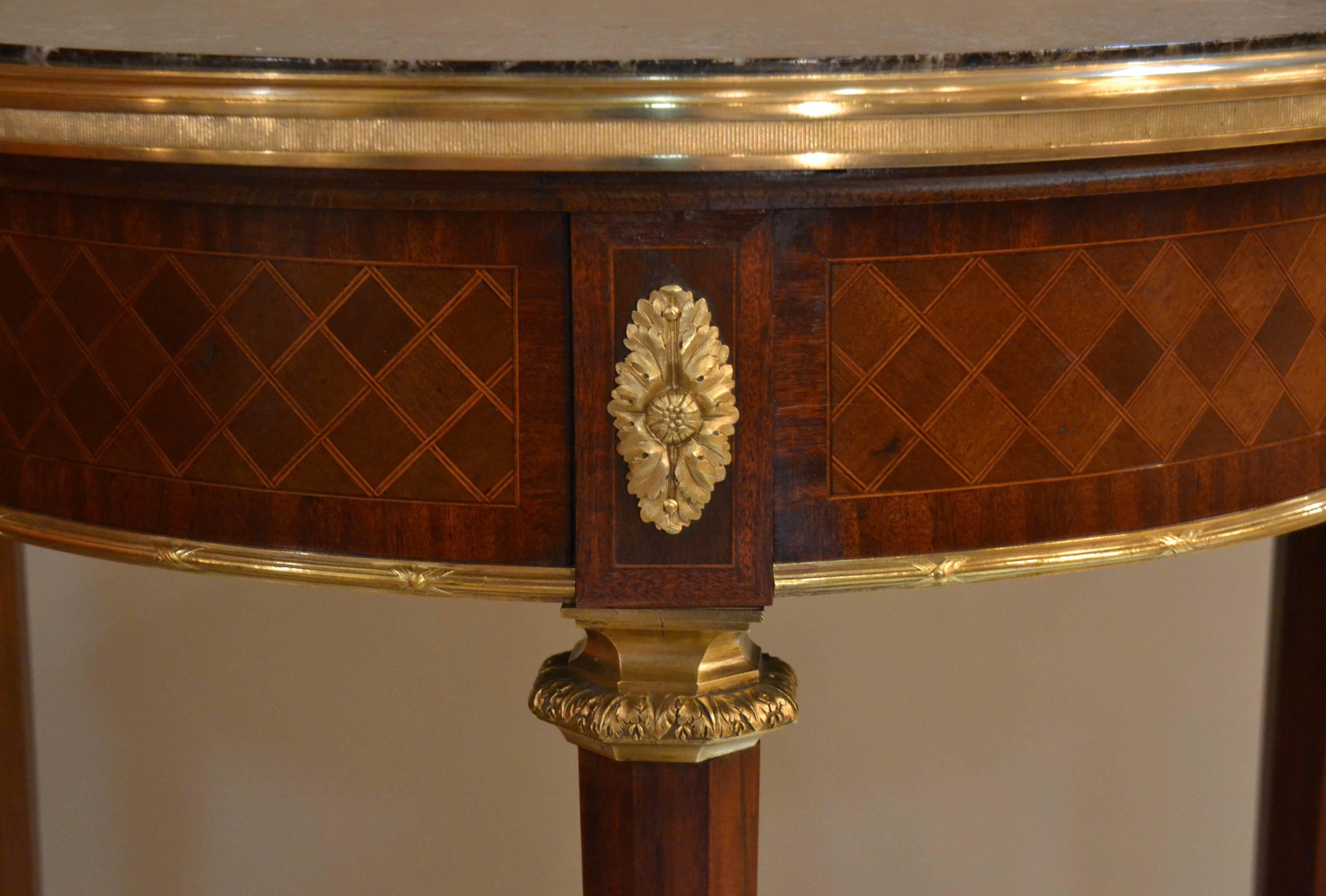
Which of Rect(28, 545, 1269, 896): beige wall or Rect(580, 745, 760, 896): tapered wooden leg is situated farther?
Rect(28, 545, 1269, 896): beige wall

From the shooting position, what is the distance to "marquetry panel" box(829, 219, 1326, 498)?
618 mm

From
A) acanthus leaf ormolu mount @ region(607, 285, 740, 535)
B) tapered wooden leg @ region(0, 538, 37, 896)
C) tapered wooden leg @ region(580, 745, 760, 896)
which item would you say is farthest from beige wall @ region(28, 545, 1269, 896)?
acanthus leaf ormolu mount @ region(607, 285, 740, 535)

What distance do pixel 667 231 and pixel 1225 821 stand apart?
115 centimetres

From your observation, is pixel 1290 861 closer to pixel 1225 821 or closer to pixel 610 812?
pixel 1225 821

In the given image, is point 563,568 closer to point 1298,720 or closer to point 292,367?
point 292,367

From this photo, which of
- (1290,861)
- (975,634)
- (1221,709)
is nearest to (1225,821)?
(1221,709)

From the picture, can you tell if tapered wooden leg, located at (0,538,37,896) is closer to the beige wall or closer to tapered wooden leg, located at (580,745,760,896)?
the beige wall

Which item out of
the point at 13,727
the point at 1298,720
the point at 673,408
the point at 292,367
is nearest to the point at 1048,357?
the point at 673,408

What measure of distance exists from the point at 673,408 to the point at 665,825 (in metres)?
0.18

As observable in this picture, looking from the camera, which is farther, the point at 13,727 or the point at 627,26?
the point at 13,727

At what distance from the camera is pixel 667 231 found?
1.96 ft

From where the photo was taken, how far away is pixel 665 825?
0.69m

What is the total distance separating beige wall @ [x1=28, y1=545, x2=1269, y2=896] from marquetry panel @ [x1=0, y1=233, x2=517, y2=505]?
82 centimetres

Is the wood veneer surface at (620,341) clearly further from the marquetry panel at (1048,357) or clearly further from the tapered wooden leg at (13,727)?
the tapered wooden leg at (13,727)
